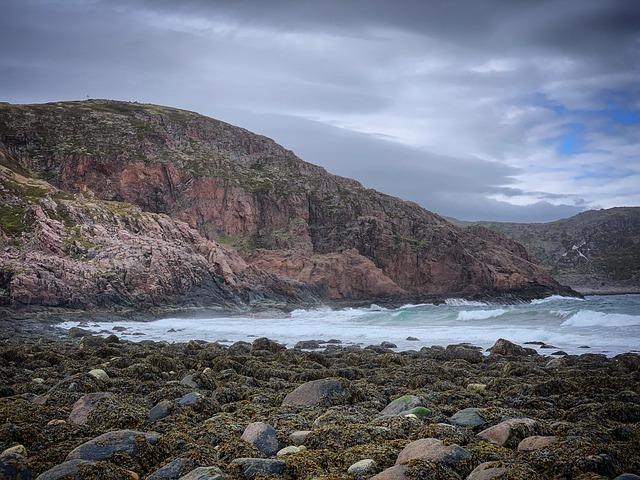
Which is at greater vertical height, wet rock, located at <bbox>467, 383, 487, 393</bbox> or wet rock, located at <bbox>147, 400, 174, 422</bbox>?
wet rock, located at <bbox>147, 400, 174, 422</bbox>

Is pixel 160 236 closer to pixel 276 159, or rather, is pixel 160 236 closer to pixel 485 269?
pixel 276 159

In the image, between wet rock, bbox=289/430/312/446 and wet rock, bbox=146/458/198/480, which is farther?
wet rock, bbox=289/430/312/446

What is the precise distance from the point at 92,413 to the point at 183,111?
93.6 m

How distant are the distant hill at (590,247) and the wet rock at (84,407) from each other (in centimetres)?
12503

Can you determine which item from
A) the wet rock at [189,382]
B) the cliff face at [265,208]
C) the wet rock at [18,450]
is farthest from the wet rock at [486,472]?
the cliff face at [265,208]

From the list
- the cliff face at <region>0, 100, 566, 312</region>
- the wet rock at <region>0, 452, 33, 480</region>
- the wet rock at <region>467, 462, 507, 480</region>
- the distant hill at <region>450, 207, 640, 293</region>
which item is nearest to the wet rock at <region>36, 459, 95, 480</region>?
the wet rock at <region>0, 452, 33, 480</region>

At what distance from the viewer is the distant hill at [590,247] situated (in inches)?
5374

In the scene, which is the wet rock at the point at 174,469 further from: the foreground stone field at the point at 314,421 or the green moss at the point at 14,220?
the green moss at the point at 14,220

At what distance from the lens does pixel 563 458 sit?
5504 mm

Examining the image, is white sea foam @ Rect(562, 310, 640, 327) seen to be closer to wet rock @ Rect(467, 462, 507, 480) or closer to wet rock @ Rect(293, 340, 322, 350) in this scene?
wet rock @ Rect(293, 340, 322, 350)

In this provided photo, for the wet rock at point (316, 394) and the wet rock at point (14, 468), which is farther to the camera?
the wet rock at point (316, 394)

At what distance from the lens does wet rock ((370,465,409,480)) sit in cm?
502

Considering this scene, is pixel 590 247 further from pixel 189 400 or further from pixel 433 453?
pixel 433 453

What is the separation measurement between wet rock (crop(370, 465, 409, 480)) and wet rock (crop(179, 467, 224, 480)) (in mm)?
1550
